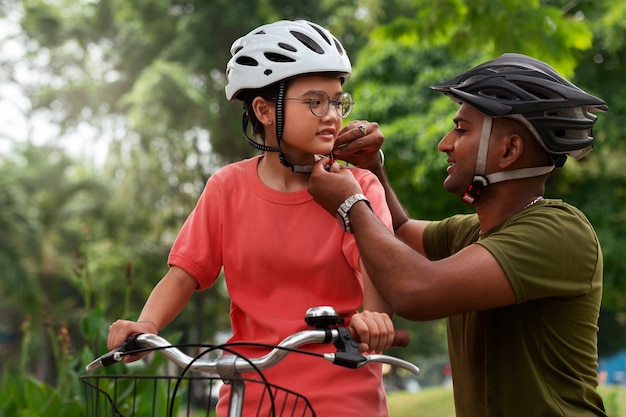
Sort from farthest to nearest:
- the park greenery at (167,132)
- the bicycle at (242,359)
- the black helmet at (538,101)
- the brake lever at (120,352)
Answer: the park greenery at (167,132) < the black helmet at (538,101) < the brake lever at (120,352) < the bicycle at (242,359)

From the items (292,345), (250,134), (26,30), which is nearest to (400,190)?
(250,134)

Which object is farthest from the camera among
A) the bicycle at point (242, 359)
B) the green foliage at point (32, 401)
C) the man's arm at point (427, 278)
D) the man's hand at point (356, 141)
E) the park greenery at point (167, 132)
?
the park greenery at point (167, 132)

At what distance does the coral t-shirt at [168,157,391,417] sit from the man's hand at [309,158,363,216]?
0.09 meters

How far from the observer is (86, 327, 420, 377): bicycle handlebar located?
2186mm

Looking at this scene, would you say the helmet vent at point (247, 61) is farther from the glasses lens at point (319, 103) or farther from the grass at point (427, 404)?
the grass at point (427, 404)

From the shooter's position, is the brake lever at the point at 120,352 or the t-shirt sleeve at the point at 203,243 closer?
the brake lever at the point at 120,352

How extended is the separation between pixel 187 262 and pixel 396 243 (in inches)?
27.6

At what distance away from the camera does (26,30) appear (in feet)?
119

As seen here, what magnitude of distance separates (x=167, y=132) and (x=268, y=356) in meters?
25.1

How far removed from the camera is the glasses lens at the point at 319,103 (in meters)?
2.99

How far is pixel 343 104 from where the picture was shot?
307 cm

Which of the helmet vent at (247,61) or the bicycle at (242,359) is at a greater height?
the helmet vent at (247,61)

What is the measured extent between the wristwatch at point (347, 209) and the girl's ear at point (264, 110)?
0.51 meters

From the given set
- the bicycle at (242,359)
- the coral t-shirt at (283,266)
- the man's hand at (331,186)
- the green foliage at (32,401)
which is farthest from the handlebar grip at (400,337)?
the green foliage at (32,401)
